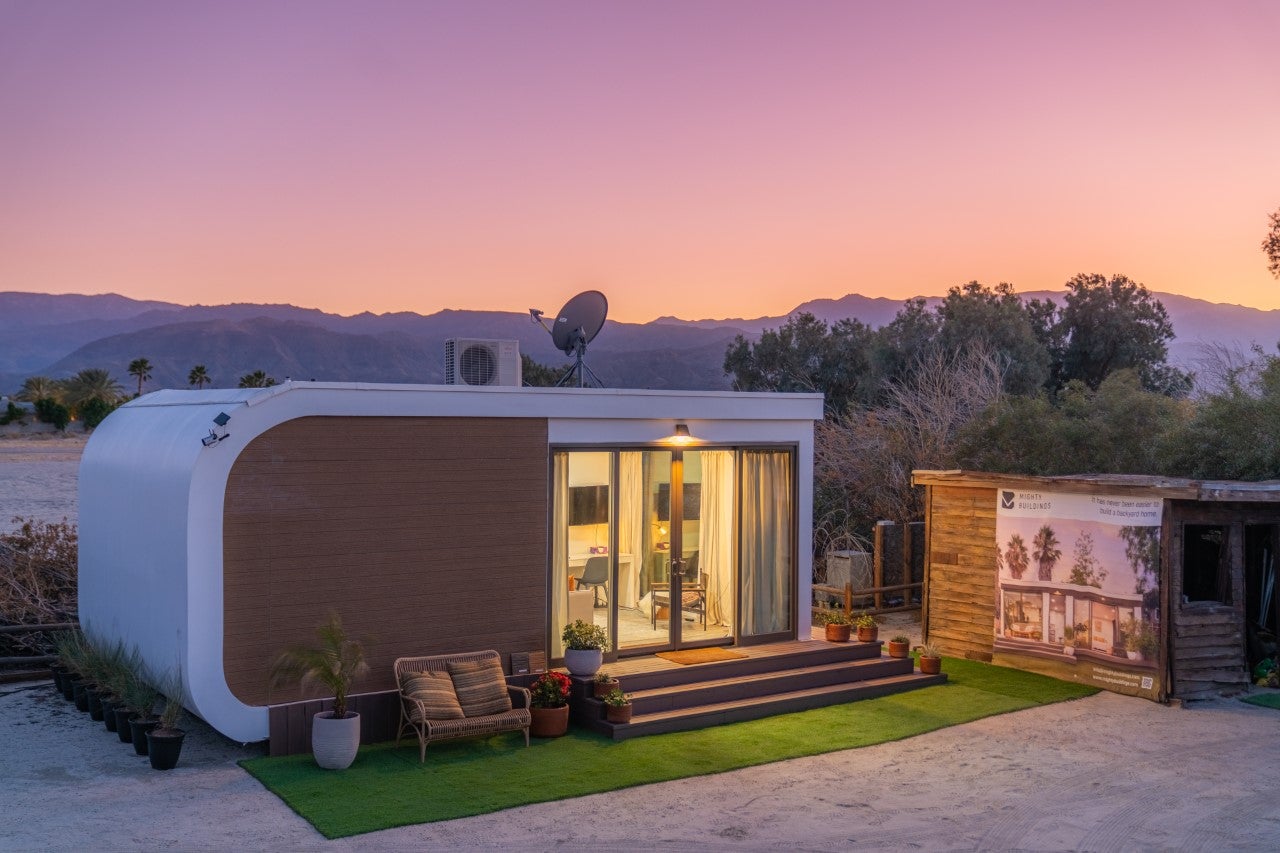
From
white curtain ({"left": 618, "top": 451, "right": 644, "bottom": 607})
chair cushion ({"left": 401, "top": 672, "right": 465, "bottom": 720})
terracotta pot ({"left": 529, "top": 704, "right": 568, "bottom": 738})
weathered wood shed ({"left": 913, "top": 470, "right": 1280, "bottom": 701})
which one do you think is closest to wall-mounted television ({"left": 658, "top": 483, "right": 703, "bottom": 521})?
white curtain ({"left": 618, "top": 451, "right": 644, "bottom": 607})

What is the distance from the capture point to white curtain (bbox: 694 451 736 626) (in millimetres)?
11727

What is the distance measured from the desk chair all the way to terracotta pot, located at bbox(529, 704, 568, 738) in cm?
157

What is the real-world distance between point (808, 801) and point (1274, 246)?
18.2 metres

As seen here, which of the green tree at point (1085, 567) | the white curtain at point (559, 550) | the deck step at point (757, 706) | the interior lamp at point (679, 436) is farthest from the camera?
the green tree at point (1085, 567)

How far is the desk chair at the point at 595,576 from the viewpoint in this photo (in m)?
10.8

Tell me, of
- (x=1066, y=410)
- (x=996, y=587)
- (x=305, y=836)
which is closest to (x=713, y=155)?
(x=1066, y=410)

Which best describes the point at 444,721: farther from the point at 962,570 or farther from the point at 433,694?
the point at 962,570

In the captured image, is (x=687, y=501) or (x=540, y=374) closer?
(x=687, y=501)

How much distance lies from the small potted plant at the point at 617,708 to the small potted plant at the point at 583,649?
494mm

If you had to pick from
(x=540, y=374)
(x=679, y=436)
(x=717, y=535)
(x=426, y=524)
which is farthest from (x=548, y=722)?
(x=540, y=374)

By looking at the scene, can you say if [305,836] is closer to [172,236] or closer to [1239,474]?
[1239,474]

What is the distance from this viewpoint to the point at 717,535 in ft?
38.8

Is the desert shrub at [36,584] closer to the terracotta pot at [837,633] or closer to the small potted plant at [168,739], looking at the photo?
the small potted plant at [168,739]

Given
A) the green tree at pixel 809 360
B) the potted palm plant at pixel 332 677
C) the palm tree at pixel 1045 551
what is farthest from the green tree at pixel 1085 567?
the green tree at pixel 809 360
